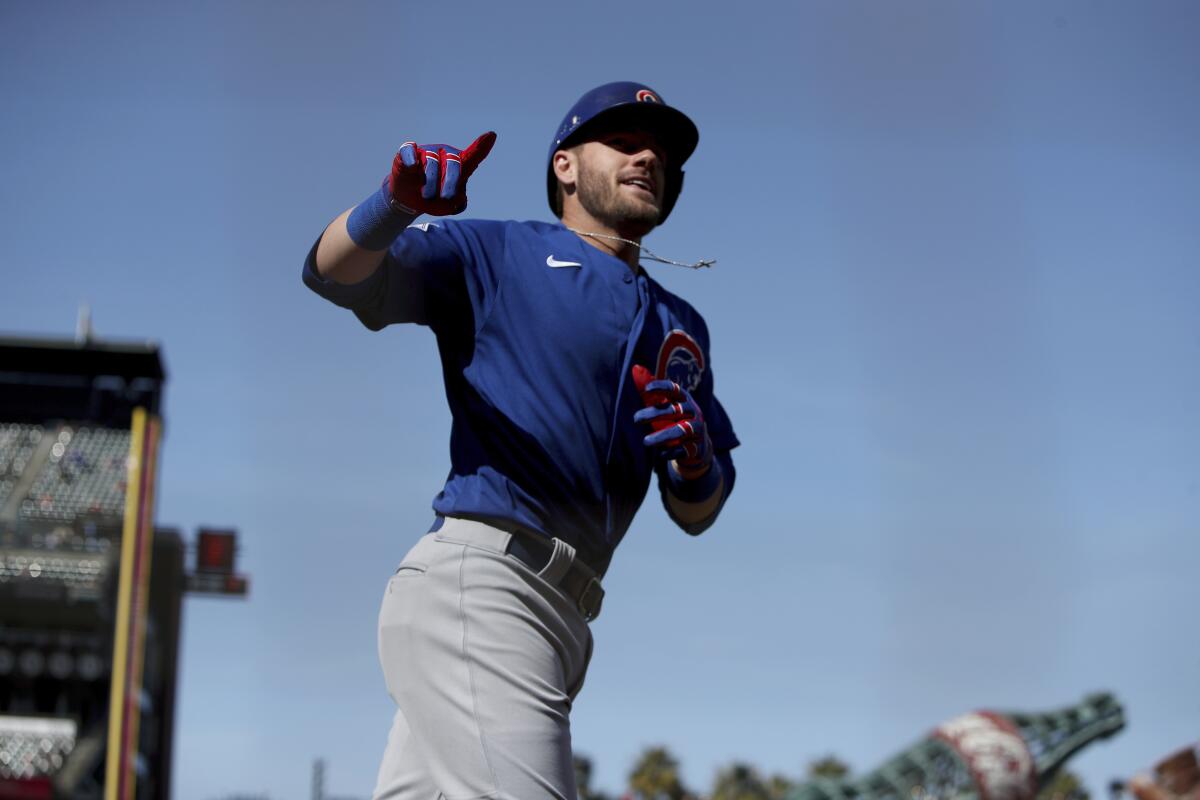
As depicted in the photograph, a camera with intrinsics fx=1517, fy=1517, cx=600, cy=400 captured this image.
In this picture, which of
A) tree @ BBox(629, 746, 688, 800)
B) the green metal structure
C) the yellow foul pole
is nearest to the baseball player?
the green metal structure

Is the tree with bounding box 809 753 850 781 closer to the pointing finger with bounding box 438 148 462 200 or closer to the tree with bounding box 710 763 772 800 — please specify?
the tree with bounding box 710 763 772 800

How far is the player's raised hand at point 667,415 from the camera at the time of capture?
135 inches

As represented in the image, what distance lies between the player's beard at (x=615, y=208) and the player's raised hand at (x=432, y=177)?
58 centimetres

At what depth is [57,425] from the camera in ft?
152

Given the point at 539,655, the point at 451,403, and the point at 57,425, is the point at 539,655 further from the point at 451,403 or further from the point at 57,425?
the point at 57,425

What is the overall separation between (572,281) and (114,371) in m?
42.8

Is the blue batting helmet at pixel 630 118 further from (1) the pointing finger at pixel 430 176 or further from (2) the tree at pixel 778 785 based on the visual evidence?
(2) the tree at pixel 778 785

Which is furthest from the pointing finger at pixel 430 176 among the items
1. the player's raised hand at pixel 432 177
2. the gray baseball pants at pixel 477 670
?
the gray baseball pants at pixel 477 670

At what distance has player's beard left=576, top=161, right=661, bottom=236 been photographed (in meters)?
3.80

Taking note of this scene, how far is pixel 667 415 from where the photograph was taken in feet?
11.3

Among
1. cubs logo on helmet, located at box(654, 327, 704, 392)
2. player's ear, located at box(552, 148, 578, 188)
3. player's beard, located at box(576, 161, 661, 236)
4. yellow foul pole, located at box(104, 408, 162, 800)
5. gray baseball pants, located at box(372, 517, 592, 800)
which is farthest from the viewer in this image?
yellow foul pole, located at box(104, 408, 162, 800)

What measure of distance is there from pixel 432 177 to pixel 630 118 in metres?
0.82

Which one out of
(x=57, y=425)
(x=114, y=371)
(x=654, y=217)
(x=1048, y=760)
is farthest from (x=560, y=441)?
(x=57, y=425)

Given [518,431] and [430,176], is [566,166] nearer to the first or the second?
[430,176]
